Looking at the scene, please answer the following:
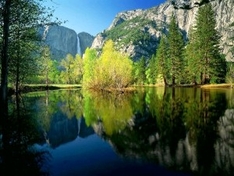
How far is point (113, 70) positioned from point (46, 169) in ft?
146

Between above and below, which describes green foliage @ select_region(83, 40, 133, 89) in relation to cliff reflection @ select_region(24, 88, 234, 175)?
above

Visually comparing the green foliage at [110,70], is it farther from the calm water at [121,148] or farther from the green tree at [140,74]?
the green tree at [140,74]

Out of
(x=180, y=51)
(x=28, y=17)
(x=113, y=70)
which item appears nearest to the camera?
(x=28, y=17)

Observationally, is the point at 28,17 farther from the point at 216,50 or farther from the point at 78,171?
the point at 216,50

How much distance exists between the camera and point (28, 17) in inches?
829

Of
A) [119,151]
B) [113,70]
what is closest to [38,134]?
[119,151]

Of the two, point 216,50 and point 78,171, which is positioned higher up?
point 216,50

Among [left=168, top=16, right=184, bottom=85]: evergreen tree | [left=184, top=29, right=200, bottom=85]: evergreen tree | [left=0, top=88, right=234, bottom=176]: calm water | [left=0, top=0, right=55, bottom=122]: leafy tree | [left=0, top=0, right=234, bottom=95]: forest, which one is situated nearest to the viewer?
[left=0, top=88, right=234, bottom=176]: calm water

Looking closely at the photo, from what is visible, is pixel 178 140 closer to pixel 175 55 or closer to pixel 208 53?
pixel 208 53

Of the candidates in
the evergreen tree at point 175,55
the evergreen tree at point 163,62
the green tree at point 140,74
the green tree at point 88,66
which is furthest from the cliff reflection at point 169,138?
the green tree at point 140,74

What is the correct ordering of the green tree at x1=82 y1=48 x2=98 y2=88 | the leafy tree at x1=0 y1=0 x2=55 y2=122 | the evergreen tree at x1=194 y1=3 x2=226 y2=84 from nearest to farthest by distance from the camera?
the leafy tree at x1=0 y1=0 x2=55 y2=122, the evergreen tree at x1=194 y1=3 x2=226 y2=84, the green tree at x1=82 y1=48 x2=98 y2=88

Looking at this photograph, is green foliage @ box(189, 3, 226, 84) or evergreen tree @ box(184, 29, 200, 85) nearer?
green foliage @ box(189, 3, 226, 84)

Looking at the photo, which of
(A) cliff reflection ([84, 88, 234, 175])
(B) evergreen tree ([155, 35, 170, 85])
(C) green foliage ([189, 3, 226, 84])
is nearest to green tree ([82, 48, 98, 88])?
(B) evergreen tree ([155, 35, 170, 85])

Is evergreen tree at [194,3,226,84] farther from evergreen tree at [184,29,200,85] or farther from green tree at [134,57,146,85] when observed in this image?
green tree at [134,57,146,85]
